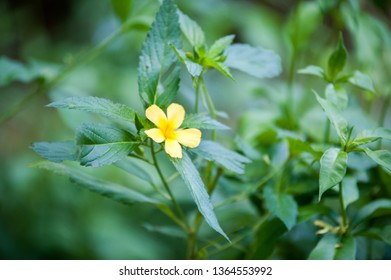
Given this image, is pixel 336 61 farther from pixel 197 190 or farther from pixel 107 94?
pixel 107 94

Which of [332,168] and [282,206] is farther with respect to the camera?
[282,206]

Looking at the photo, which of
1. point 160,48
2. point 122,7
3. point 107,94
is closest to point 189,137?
point 160,48

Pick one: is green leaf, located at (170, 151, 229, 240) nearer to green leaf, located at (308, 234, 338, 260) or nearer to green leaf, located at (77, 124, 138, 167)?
green leaf, located at (77, 124, 138, 167)

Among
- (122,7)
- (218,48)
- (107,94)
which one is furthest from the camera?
(107,94)

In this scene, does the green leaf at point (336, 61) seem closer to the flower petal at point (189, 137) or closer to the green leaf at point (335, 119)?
the green leaf at point (335, 119)

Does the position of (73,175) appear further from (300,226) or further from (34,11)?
(34,11)
